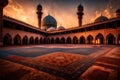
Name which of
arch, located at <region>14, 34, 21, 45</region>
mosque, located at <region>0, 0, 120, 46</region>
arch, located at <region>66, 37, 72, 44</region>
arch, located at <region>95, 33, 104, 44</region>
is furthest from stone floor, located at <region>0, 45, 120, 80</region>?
arch, located at <region>66, 37, 72, 44</region>

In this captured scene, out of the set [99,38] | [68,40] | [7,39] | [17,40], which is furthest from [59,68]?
[68,40]

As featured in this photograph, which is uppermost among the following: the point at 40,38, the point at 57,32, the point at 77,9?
the point at 77,9

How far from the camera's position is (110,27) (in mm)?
18656

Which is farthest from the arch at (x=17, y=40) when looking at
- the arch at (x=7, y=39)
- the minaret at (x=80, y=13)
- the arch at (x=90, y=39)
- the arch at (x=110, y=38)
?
the minaret at (x=80, y=13)

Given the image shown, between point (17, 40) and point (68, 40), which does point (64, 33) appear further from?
point (17, 40)

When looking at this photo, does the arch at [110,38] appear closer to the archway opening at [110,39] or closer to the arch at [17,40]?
the archway opening at [110,39]

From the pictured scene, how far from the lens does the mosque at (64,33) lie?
16.8 metres

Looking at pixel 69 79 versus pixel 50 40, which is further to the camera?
pixel 50 40

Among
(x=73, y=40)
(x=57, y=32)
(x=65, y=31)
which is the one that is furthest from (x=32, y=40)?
(x=73, y=40)

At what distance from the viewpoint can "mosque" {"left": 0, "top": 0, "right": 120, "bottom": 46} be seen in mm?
16820

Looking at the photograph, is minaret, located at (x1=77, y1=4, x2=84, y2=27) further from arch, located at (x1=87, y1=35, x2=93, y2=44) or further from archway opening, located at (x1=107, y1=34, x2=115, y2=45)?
archway opening, located at (x1=107, y1=34, x2=115, y2=45)

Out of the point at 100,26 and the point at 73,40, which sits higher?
the point at 100,26

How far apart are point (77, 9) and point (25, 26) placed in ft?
76.4

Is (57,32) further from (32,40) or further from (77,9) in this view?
(77,9)
